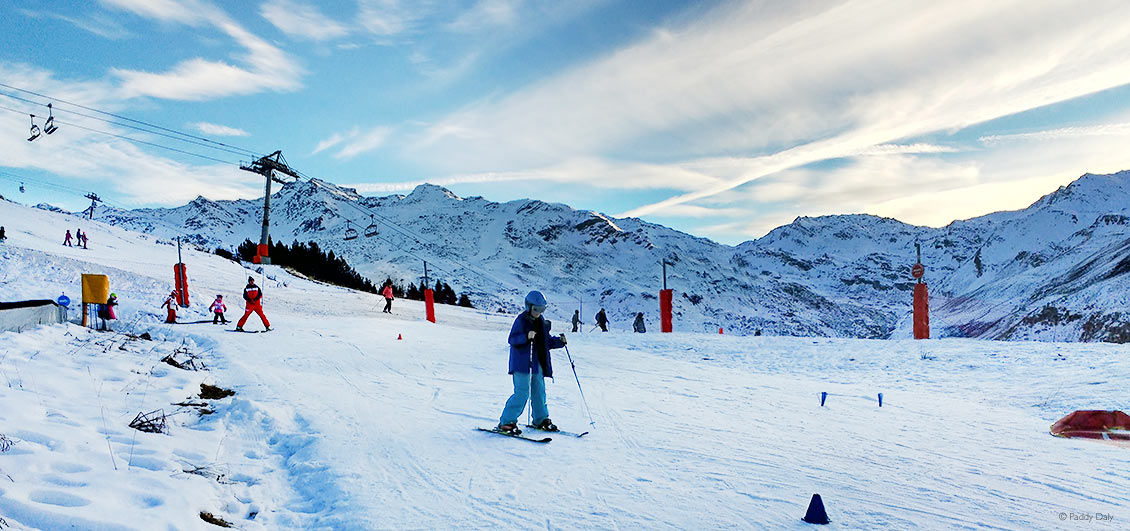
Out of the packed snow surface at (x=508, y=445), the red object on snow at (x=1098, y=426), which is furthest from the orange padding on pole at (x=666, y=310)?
the red object on snow at (x=1098, y=426)

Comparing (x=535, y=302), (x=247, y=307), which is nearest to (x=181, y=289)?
(x=247, y=307)

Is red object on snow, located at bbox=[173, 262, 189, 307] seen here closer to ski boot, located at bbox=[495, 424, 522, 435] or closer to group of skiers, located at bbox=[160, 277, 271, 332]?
group of skiers, located at bbox=[160, 277, 271, 332]

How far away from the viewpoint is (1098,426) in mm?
8242

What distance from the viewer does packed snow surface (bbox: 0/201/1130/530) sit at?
473 cm

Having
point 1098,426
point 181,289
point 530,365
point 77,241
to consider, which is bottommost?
point 1098,426

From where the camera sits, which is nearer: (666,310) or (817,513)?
(817,513)

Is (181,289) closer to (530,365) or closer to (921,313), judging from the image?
(530,365)

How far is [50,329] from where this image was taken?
427 inches

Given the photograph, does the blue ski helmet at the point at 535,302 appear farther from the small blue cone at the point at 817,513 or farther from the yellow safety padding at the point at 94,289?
the yellow safety padding at the point at 94,289

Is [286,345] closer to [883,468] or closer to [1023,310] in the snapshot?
[883,468]

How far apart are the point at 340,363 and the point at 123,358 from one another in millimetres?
4312

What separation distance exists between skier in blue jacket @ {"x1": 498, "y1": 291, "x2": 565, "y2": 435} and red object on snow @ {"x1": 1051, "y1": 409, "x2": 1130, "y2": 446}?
7355mm

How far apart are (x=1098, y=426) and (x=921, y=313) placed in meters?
18.2

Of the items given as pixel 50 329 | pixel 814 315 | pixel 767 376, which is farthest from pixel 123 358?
pixel 814 315
